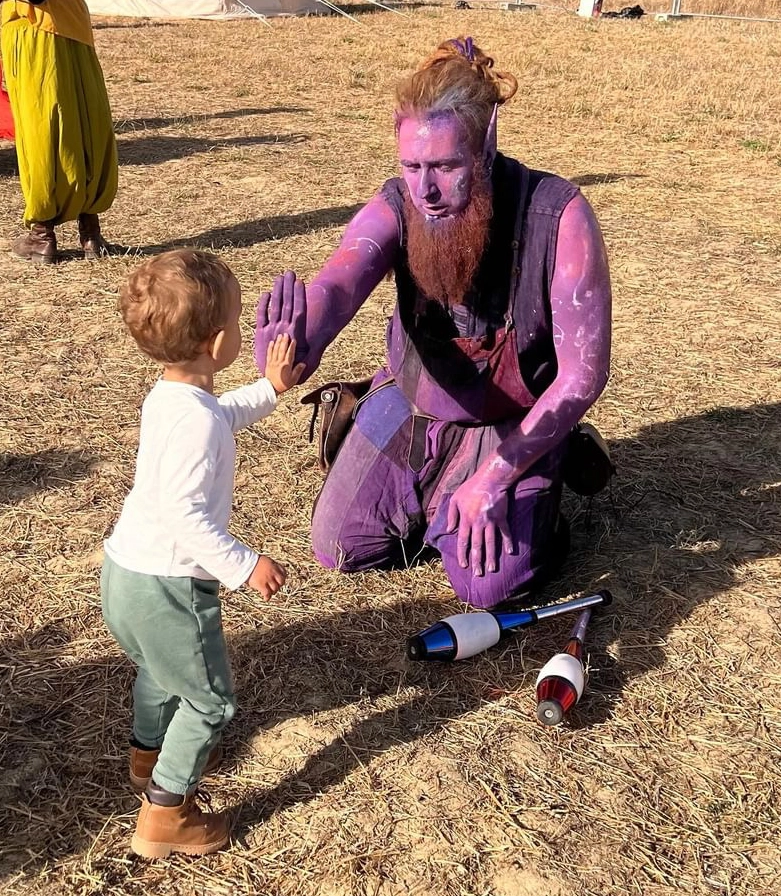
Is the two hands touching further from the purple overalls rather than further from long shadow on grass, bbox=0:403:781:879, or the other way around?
the purple overalls

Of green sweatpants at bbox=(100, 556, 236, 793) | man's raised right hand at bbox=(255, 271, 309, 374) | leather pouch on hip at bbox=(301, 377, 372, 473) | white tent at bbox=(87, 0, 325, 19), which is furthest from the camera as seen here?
white tent at bbox=(87, 0, 325, 19)

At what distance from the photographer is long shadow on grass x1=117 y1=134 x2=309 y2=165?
8.59m

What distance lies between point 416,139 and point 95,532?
1866mm

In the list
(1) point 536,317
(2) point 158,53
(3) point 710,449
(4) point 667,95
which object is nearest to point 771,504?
(3) point 710,449

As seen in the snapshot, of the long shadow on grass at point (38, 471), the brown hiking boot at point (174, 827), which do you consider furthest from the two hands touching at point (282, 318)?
the long shadow on grass at point (38, 471)

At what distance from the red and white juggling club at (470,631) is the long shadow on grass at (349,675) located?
0.22ft

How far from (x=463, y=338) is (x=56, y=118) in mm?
3750

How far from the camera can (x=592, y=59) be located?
45.6ft

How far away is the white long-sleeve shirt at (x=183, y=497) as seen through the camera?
2.00m

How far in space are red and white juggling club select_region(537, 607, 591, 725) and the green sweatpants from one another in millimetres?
968

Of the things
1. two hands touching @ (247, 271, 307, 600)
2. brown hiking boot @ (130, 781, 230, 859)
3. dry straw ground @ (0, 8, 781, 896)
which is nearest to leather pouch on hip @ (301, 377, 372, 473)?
dry straw ground @ (0, 8, 781, 896)

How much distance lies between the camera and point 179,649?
2.13m

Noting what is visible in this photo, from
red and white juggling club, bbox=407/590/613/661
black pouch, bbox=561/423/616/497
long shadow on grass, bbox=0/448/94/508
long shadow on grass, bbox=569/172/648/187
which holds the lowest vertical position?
long shadow on grass, bbox=0/448/94/508

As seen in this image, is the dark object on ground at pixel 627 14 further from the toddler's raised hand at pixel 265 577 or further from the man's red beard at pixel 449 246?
the toddler's raised hand at pixel 265 577
